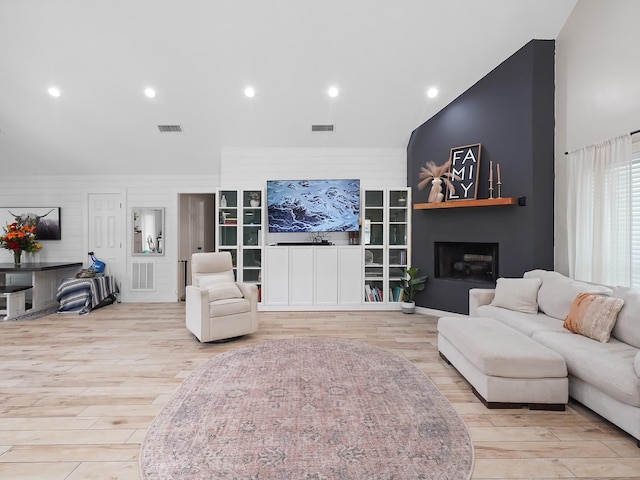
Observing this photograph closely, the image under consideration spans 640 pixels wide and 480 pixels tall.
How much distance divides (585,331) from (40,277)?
22.9ft

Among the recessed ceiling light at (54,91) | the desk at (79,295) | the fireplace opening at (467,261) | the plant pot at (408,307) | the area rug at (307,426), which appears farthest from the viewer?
the desk at (79,295)

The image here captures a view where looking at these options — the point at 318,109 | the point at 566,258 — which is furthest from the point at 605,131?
the point at 318,109

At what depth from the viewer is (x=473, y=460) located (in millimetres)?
1895

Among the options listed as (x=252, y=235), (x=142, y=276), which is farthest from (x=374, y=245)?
(x=142, y=276)

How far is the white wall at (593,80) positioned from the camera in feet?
10.2

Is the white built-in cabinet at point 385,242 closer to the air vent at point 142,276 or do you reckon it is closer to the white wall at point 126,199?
the white wall at point 126,199

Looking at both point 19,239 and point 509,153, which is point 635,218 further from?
point 19,239

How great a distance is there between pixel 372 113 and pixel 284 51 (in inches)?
60.5

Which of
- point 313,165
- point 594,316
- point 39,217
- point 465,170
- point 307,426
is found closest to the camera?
point 307,426

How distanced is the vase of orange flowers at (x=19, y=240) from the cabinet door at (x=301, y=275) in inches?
161

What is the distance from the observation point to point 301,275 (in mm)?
5461

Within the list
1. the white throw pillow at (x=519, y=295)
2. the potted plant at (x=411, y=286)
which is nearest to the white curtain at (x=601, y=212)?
the white throw pillow at (x=519, y=295)

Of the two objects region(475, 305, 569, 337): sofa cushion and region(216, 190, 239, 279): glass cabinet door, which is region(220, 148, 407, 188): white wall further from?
region(475, 305, 569, 337): sofa cushion

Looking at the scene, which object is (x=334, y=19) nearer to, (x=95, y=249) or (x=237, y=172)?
(x=237, y=172)
